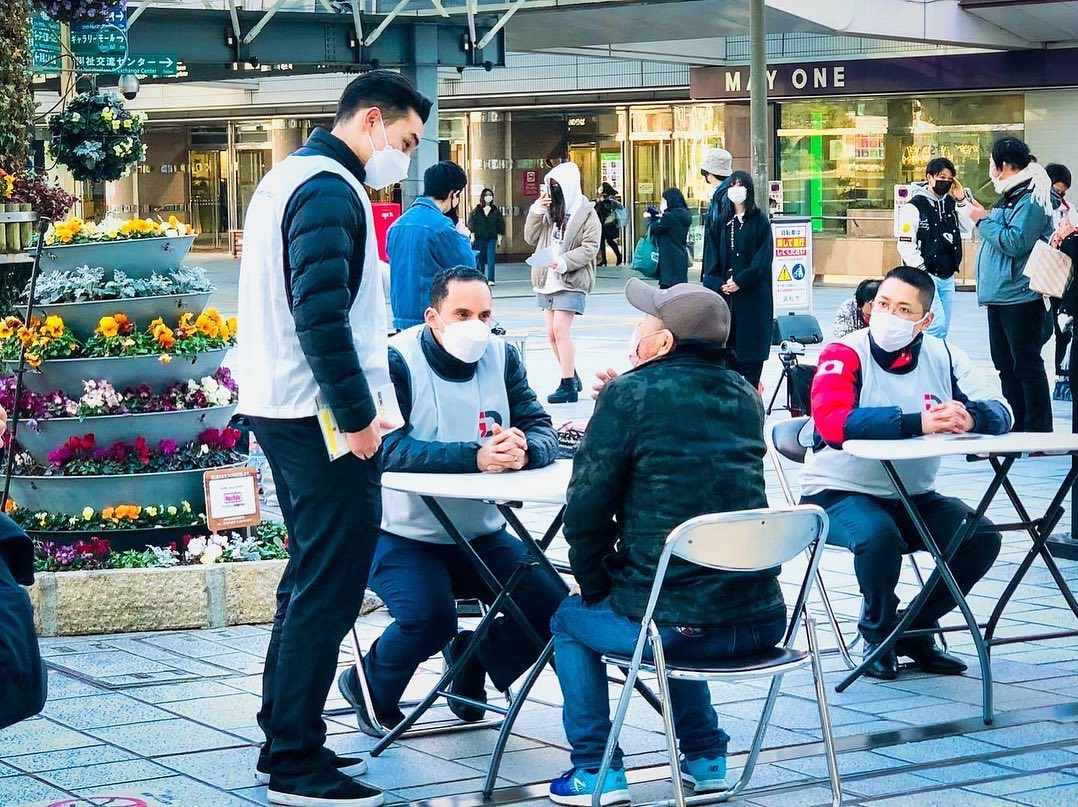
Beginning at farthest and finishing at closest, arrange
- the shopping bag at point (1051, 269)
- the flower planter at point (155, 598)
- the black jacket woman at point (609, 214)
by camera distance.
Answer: the black jacket woman at point (609, 214), the shopping bag at point (1051, 269), the flower planter at point (155, 598)

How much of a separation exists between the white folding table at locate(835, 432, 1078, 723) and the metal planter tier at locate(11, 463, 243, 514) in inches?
109

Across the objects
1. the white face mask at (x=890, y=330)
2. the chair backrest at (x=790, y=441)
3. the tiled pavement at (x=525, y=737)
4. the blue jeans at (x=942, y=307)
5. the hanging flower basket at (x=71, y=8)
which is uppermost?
the hanging flower basket at (x=71, y=8)

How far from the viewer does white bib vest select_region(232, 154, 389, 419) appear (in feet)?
13.9

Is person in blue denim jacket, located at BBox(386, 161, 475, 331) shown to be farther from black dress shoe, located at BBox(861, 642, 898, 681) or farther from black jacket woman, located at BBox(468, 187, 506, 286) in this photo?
black jacket woman, located at BBox(468, 187, 506, 286)

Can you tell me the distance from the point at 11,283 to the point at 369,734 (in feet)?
10.2

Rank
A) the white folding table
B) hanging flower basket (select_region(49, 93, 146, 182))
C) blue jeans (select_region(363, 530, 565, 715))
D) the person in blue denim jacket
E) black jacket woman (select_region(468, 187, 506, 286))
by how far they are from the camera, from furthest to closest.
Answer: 1. black jacket woman (select_region(468, 187, 506, 286))
2. the person in blue denim jacket
3. hanging flower basket (select_region(49, 93, 146, 182))
4. the white folding table
5. blue jeans (select_region(363, 530, 565, 715))

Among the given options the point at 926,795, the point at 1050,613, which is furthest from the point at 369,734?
the point at 1050,613

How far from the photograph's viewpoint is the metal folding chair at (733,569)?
3.86 metres

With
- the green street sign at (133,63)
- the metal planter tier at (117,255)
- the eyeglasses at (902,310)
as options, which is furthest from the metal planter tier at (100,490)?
the green street sign at (133,63)

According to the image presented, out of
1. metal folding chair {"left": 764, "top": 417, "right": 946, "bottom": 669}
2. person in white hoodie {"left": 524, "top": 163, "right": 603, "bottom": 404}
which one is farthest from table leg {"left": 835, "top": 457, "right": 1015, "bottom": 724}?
person in white hoodie {"left": 524, "top": 163, "right": 603, "bottom": 404}

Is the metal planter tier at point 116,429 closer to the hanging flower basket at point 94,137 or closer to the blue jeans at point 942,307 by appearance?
the hanging flower basket at point 94,137

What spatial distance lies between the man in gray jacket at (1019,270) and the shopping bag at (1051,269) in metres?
1.85

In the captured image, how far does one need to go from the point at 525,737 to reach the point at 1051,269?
4261 millimetres

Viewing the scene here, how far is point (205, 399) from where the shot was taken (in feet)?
22.2
